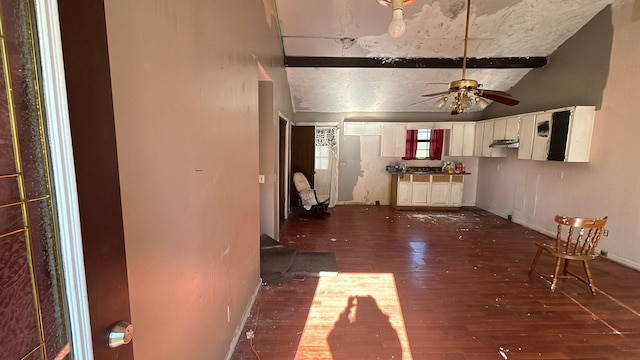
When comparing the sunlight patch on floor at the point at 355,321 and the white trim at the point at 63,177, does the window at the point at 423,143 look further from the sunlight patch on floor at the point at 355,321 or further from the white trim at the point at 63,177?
the white trim at the point at 63,177

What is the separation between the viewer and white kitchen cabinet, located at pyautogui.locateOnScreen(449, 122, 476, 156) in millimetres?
6562

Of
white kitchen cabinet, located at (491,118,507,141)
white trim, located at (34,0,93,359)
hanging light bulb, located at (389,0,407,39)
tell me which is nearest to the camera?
white trim, located at (34,0,93,359)

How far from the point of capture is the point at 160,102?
3.56 feet

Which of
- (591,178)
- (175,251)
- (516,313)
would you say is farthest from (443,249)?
Answer: (175,251)

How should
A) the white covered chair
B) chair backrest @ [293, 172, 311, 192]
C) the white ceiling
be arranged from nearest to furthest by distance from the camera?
the white ceiling → the white covered chair → chair backrest @ [293, 172, 311, 192]

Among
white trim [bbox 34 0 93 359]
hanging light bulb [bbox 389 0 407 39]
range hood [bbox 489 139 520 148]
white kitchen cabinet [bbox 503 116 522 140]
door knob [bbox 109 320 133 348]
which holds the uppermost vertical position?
hanging light bulb [bbox 389 0 407 39]

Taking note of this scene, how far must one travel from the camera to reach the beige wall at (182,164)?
932 millimetres

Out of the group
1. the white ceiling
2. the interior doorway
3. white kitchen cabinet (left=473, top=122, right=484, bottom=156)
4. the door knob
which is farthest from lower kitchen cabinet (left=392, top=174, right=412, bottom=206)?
the door knob

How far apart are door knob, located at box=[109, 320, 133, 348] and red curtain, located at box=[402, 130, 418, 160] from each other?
671 centimetres

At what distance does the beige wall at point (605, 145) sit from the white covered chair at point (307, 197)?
4085 millimetres

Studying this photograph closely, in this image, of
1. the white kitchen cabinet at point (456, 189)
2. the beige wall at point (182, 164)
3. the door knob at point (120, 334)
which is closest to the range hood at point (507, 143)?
the white kitchen cabinet at point (456, 189)

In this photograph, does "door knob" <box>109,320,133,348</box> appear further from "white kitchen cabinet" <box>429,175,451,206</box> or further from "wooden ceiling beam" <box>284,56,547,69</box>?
"white kitchen cabinet" <box>429,175,451,206</box>

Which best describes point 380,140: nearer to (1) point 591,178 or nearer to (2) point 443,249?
(2) point 443,249

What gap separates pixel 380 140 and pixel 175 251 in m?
6.18
